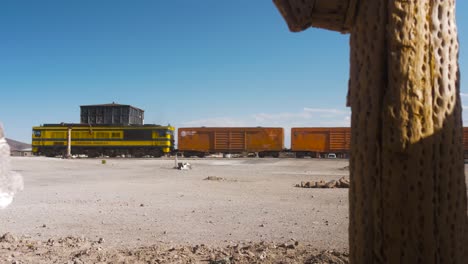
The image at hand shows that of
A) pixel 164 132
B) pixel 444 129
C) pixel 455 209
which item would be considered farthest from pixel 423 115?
pixel 164 132

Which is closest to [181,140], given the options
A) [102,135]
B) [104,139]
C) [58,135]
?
[104,139]

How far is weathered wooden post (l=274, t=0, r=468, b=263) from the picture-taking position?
1.40 m

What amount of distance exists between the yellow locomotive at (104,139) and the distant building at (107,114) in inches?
206

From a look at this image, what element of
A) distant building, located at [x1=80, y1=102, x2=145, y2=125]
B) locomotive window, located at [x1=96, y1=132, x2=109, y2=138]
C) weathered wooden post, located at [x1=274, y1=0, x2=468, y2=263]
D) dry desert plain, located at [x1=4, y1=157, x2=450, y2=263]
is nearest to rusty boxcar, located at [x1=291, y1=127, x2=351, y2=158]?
locomotive window, located at [x1=96, y1=132, x2=109, y2=138]

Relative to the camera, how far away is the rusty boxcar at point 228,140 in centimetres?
3516

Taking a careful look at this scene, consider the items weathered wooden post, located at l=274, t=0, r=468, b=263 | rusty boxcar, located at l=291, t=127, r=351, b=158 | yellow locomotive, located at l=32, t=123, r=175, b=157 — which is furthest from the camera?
rusty boxcar, located at l=291, t=127, r=351, b=158

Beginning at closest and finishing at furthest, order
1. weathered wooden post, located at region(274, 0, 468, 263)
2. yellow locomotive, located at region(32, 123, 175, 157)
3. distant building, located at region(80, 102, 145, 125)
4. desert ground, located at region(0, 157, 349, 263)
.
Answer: weathered wooden post, located at region(274, 0, 468, 263), desert ground, located at region(0, 157, 349, 263), yellow locomotive, located at region(32, 123, 175, 157), distant building, located at region(80, 102, 145, 125)

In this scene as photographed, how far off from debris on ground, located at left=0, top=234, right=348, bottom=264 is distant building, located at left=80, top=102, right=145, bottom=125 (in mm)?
35338

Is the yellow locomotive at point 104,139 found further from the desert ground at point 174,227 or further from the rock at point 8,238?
the rock at point 8,238

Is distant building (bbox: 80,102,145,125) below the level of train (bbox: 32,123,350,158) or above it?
above

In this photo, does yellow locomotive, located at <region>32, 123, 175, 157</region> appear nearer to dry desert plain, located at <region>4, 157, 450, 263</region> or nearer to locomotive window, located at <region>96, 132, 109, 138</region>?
locomotive window, located at <region>96, 132, 109, 138</region>

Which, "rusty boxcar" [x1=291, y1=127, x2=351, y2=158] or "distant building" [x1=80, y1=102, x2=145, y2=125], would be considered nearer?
"rusty boxcar" [x1=291, y1=127, x2=351, y2=158]

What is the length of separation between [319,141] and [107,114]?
22.8 m

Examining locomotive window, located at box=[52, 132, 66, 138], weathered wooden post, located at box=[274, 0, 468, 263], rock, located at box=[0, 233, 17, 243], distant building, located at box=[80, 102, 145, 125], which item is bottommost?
rock, located at box=[0, 233, 17, 243]
